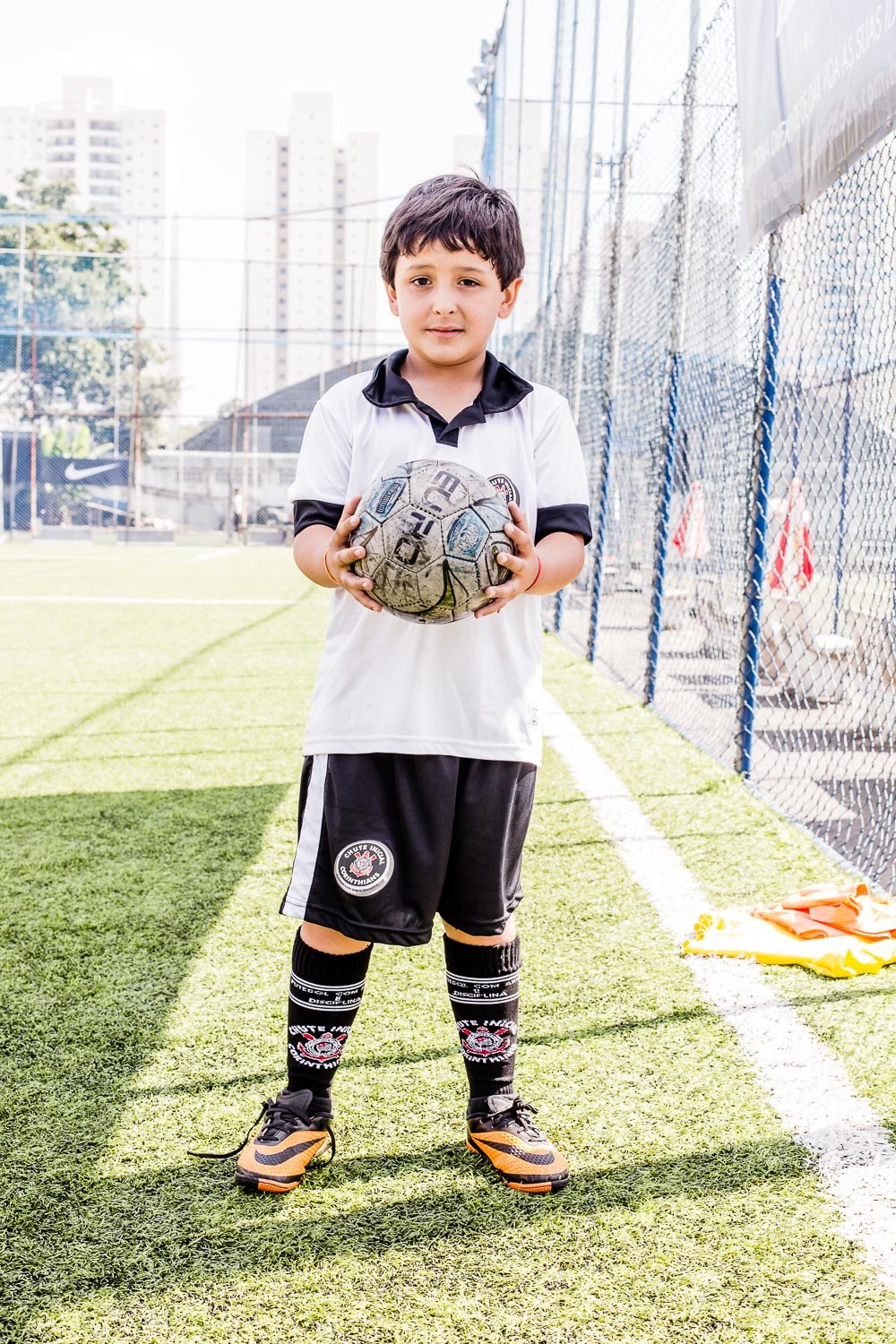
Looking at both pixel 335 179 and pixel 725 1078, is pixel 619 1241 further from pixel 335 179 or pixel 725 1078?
pixel 335 179

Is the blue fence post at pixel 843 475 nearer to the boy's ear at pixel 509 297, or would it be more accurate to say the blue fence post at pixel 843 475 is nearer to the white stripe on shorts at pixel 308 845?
the boy's ear at pixel 509 297

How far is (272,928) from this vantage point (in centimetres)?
290

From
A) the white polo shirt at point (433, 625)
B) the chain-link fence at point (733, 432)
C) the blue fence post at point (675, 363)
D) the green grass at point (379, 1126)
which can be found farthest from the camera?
the blue fence post at point (675, 363)

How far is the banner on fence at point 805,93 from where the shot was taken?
2811 millimetres

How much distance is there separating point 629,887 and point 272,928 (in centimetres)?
96

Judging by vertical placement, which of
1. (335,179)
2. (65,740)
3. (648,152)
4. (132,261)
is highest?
(335,179)

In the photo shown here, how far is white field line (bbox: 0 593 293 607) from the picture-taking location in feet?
39.9

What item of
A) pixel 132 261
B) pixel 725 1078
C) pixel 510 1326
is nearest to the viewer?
pixel 510 1326

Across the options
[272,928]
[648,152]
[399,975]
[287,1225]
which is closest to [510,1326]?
[287,1225]

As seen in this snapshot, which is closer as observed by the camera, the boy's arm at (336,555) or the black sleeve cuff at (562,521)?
the boy's arm at (336,555)

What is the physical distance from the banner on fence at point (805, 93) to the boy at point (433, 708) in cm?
145

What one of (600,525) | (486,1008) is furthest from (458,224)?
(600,525)

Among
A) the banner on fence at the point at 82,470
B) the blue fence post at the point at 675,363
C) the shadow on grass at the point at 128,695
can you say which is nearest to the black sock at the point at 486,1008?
the shadow on grass at the point at 128,695

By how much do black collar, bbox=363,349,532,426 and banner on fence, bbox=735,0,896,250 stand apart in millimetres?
1407
